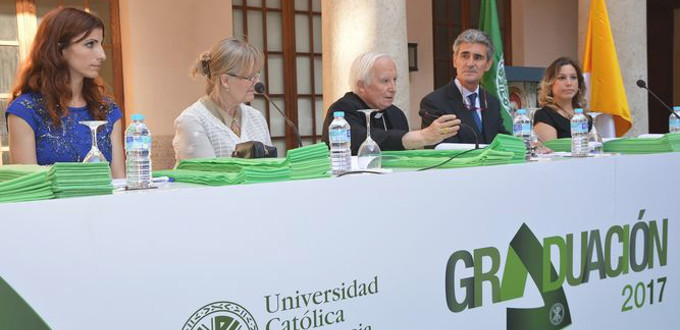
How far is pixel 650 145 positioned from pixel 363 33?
2.61 m

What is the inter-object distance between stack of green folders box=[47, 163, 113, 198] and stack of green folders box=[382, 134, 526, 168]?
39.3 inches

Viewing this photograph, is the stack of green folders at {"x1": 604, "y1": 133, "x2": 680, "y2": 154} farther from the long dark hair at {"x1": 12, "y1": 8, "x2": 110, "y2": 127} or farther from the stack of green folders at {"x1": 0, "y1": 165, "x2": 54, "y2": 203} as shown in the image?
the stack of green folders at {"x1": 0, "y1": 165, "x2": 54, "y2": 203}

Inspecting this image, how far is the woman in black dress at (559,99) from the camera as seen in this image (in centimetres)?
422

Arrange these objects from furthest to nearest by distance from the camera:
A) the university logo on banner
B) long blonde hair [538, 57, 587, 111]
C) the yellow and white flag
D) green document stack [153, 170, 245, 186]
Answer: the yellow and white flag → long blonde hair [538, 57, 587, 111] → green document stack [153, 170, 245, 186] → the university logo on banner

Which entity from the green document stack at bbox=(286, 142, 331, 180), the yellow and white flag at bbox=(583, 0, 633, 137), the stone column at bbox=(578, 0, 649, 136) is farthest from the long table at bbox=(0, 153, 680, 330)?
the stone column at bbox=(578, 0, 649, 136)

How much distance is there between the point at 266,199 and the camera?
179 cm

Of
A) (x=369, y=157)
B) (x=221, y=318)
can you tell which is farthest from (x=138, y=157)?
(x=369, y=157)

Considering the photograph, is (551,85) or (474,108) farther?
(551,85)

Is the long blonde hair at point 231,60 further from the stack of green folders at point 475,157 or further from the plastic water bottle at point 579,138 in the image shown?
the plastic water bottle at point 579,138

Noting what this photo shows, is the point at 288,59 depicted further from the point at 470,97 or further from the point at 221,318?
the point at 221,318

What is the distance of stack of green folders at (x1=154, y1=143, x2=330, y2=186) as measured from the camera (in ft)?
6.10

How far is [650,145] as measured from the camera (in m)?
2.88

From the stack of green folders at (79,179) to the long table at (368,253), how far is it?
7 cm

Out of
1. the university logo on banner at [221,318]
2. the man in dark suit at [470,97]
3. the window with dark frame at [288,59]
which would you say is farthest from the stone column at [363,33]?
the university logo on banner at [221,318]
